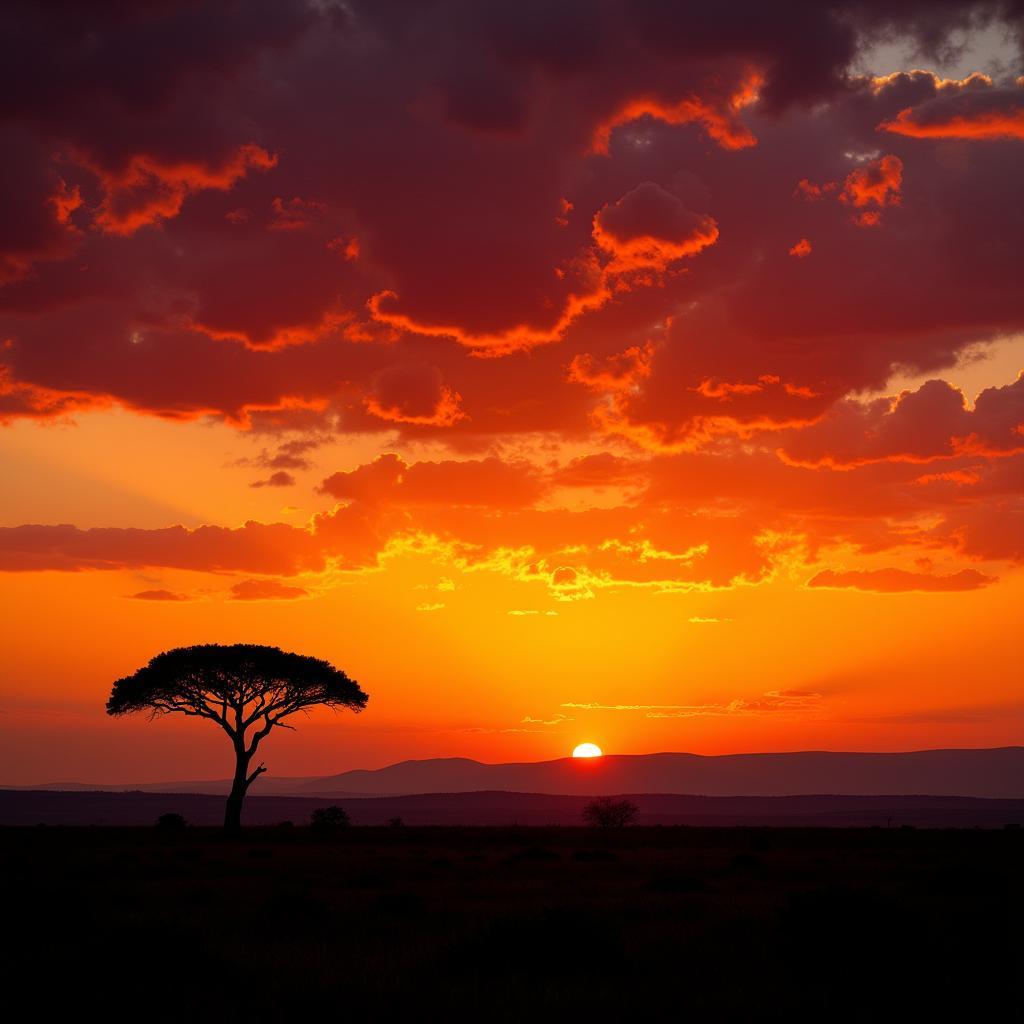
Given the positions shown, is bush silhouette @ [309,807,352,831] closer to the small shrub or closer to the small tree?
the small shrub

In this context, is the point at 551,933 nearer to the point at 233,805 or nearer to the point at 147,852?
the point at 147,852

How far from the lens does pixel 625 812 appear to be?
246 feet

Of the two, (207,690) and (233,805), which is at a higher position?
(207,690)

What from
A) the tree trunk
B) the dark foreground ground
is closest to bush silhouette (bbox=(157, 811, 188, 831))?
the tree trunk

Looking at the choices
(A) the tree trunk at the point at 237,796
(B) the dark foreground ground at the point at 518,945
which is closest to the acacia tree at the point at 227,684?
(A) the tree trunk at the point at 237,796

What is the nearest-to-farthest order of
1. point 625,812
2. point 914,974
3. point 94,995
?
point 94,995 < point 914,974 < point 625,812

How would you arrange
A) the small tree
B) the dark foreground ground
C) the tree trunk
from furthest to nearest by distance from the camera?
the small tree
the tree trunk
the dark foreground ground

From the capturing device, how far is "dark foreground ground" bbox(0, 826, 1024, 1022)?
1203cm

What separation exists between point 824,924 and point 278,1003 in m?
8.11

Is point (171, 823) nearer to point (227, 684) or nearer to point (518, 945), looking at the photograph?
point (227, 684)

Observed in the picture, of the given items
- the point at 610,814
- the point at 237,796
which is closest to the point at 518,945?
the point at 237,796

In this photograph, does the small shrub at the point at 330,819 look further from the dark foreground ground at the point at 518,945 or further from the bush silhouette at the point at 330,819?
the dark foreground ground at the point at 518,945

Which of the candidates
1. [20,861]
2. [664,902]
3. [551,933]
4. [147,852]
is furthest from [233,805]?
[551,933]

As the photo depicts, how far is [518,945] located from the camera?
14.5 metres
